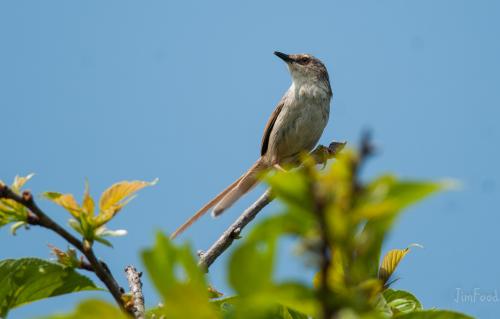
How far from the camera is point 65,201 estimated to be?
1.67 meters

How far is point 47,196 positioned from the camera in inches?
65.7

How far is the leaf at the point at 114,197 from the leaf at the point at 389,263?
924 millimetres

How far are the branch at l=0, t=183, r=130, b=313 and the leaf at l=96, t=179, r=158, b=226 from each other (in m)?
0.09

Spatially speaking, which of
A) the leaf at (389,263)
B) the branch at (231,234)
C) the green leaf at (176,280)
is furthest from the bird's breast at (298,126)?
the green leaf at (176,280)

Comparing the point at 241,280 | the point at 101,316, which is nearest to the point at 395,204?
the point at 241,280

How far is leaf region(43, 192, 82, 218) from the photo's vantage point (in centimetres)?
166

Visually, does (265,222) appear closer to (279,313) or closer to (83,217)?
(83,217)

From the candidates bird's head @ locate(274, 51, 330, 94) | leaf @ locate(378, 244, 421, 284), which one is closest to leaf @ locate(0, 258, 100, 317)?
leaf @ locate(378, 244, 421, 284)

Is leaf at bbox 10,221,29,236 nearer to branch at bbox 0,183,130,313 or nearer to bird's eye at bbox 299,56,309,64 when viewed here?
branch at bbox 0,183,130,313

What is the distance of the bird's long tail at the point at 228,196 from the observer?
217 inches

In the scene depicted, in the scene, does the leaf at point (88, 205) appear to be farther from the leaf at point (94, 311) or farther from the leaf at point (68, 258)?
the leaf at point (94, 311)

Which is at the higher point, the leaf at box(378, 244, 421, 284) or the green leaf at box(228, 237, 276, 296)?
the leaf at box(378, 244, 421, 284)

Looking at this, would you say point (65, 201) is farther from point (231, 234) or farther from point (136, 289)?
point (231, 234)

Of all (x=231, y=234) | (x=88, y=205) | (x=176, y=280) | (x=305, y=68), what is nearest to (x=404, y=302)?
(x=231, y=234)
